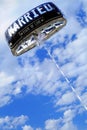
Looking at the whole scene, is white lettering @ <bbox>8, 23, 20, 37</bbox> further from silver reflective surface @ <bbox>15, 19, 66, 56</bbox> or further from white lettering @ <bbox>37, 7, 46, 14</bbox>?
white lettering @ <bbox>37, 7, 46, 14</bbox>

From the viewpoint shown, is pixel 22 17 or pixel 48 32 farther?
pixel 48 32

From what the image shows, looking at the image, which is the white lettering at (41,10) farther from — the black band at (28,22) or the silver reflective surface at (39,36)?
the silver reflective surface at (39,36)

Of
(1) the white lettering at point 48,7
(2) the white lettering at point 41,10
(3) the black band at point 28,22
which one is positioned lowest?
(3) the black band at point 28,22

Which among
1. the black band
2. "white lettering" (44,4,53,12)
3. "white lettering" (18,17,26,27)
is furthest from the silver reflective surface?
"white lettering" (18,17,26,27)

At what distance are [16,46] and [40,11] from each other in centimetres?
357

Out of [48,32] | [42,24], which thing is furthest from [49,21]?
[48,32]

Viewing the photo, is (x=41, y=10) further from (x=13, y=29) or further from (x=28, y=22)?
(x=13, y=29)

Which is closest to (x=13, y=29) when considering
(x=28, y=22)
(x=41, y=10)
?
(x=28, y=22)

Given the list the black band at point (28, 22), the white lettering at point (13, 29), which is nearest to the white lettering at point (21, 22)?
the black band at point (28, 22)

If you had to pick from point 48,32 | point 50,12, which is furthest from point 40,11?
point 48,32

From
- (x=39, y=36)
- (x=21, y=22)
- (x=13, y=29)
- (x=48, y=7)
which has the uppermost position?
(x=48, y=7)

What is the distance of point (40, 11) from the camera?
55.2 m

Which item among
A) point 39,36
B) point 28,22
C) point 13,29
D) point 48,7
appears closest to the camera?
point 28,22

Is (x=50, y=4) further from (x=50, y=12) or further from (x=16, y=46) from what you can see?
(x=16, y=46)
